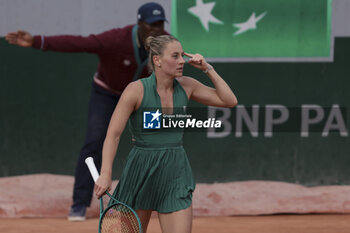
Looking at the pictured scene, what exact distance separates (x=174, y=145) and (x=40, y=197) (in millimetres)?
3694

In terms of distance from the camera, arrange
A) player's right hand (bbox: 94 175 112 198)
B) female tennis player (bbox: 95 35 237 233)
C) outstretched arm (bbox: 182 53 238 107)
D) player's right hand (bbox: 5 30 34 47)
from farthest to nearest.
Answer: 1. player's right hand (bbox: 5 30 34 47)
2. outstretched arm (bbox: 182 53 238 107)
3. female tennis player (bbox: 95 35 237 233)
4. player's right hand (bbox: 94 175 112 198)

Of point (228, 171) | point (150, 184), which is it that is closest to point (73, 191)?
point (228, 171)

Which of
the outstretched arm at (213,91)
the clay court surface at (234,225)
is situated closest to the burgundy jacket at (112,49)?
the clay court surface at (234,225)

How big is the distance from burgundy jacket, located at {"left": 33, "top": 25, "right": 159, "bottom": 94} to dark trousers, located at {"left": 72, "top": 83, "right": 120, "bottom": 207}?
0.13 metres

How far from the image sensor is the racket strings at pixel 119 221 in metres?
4.40

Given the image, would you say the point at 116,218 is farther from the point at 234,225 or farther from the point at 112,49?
the point at 234,225

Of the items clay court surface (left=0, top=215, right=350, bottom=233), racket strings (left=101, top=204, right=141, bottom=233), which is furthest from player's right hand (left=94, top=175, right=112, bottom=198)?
clay court surface (left=0, top=215, right=350, bottom=233)

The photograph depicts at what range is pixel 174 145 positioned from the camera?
15.0 ft

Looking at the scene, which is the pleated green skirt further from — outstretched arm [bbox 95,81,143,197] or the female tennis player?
outstretched arm [bbox 95,81,143,197]

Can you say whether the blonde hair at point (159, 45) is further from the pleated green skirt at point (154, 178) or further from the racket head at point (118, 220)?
the racket head at point (118, 220)

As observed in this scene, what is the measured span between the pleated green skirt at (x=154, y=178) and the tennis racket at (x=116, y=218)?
10 centimetres

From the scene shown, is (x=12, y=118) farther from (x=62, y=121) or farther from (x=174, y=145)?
(x=174, y=145)

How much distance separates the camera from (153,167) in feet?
14.8

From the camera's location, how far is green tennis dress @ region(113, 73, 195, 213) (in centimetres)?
449
